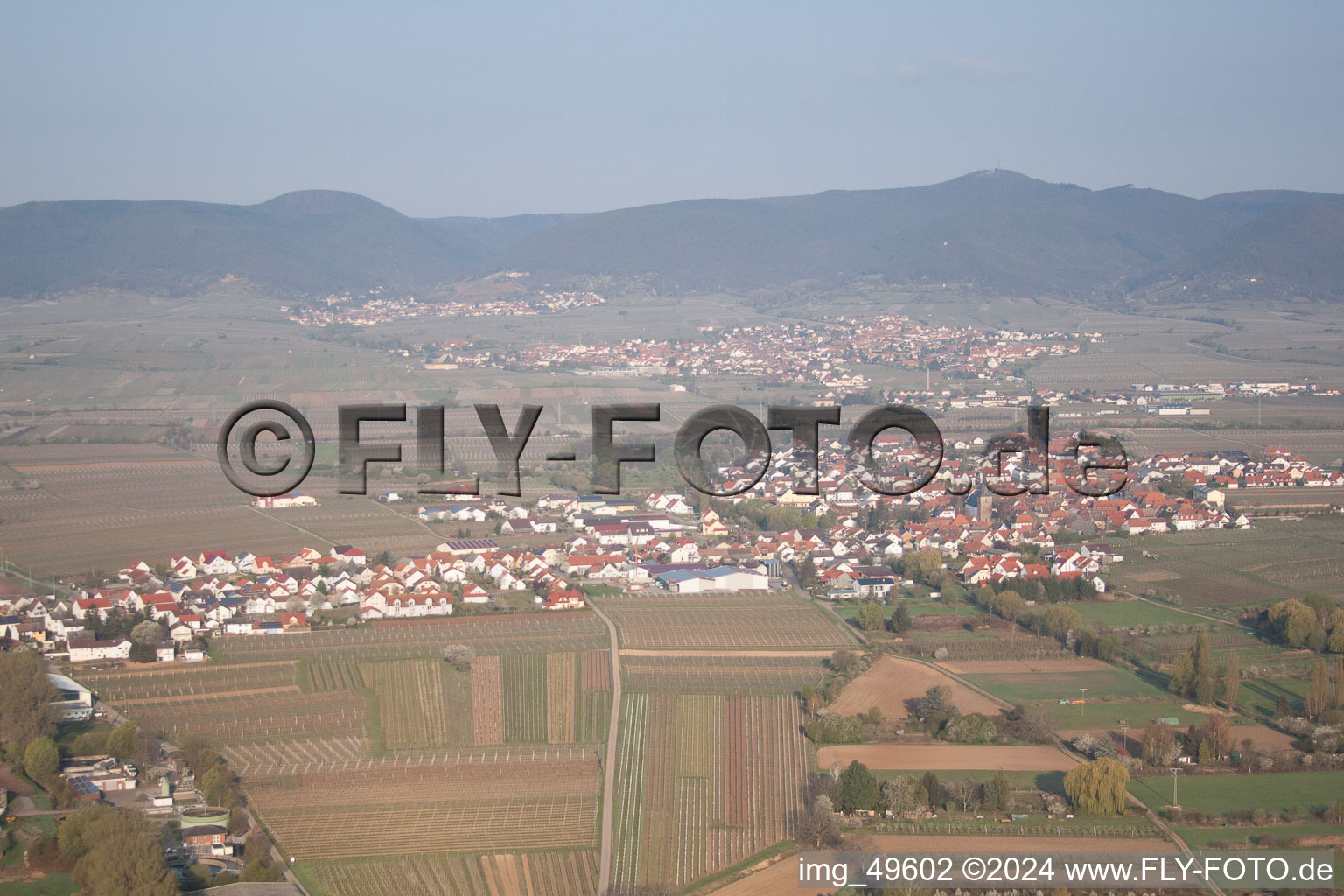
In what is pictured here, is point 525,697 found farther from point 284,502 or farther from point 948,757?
Answer: point 284,502

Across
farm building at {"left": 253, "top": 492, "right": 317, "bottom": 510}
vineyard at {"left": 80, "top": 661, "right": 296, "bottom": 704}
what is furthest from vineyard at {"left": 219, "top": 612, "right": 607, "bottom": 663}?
farm building at {"left": 253, "top": 492, "right": 317, "bottom": 510}

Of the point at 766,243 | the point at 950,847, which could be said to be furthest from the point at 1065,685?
the point at 766,243

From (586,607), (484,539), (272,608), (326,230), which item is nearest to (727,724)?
(586,607)

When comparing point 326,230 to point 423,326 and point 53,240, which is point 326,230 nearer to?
point 53,240

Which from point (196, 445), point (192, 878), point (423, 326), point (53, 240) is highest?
point (53, 240)

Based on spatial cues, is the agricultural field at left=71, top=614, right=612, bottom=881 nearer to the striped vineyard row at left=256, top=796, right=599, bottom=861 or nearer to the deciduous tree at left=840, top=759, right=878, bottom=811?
the striped vineyard row at left=256, top=796, right=599, bottom=861

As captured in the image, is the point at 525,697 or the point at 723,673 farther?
the point at 723,673

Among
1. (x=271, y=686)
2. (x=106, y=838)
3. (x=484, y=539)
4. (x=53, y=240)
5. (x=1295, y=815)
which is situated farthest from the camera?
(x=53, y=240)
